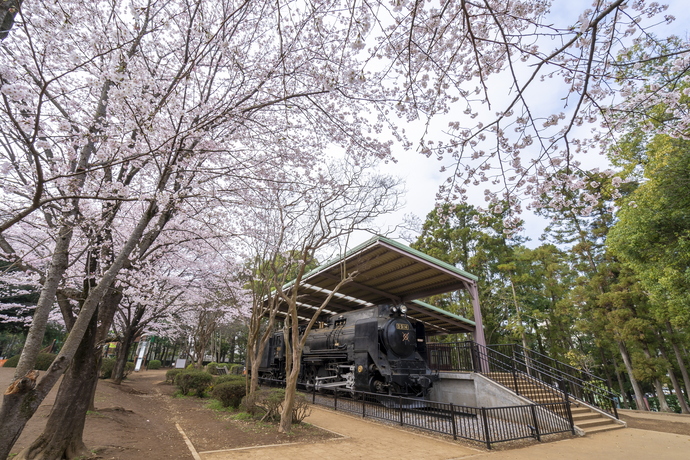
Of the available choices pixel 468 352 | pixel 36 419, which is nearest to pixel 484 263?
pixel 468 352

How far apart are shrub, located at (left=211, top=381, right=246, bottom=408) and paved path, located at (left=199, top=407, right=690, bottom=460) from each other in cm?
294

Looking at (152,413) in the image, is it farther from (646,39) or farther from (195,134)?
(646,39)

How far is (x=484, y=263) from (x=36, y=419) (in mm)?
23325

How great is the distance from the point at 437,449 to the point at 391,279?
725 cm

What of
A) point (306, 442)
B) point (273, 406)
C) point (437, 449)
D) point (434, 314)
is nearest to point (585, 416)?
point (437, 449)

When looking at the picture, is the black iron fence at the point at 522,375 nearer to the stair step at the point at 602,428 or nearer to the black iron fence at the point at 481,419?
the stair step at the point at 602,428

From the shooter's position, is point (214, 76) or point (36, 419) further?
point (36, 419)

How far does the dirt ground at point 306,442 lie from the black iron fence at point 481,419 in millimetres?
381

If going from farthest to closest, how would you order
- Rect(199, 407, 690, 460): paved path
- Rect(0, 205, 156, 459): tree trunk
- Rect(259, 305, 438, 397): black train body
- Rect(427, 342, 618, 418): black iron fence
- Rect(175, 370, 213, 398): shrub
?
Rect(175, 370, 213, 398): shrub < Rect(259, 305, 438, 397): black train body < Rect(427, 342, 618, 418): black iron fence < Rect(199, 407, 690, 460): paved path < Rect(0, 205, 156, 459): tree trunk

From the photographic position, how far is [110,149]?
5.26 m

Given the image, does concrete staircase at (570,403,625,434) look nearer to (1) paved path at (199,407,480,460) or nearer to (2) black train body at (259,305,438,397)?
(2) black train body at (259,305,438,397)

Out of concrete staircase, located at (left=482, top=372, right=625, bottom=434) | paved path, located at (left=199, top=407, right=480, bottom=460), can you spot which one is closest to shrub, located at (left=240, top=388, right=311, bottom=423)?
paved path, located at (left=199, top=407, right=480, bottom=460)

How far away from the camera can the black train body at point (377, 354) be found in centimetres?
1023

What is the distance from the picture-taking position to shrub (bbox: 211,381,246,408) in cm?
991
